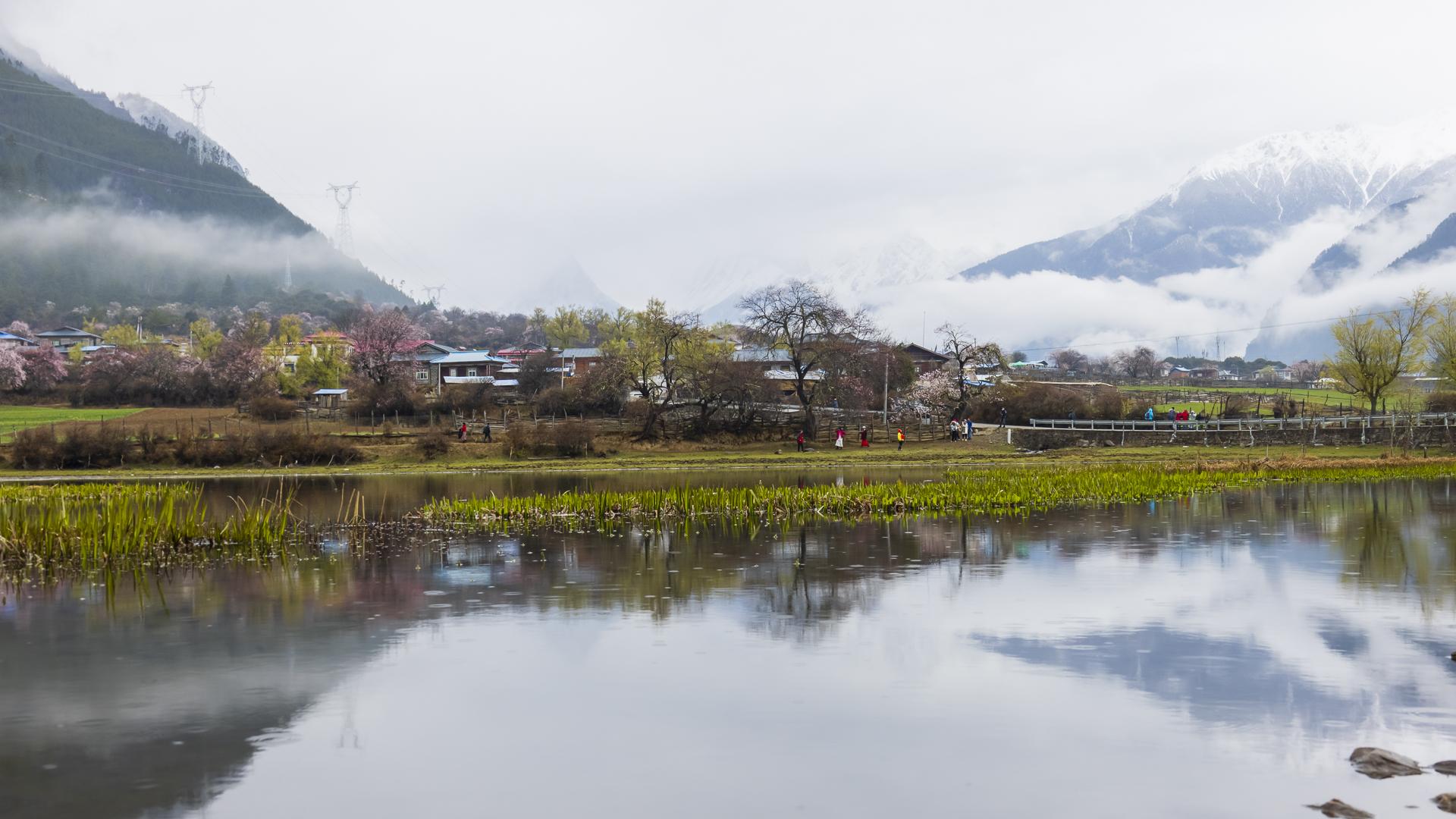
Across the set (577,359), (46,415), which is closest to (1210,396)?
(577,359)

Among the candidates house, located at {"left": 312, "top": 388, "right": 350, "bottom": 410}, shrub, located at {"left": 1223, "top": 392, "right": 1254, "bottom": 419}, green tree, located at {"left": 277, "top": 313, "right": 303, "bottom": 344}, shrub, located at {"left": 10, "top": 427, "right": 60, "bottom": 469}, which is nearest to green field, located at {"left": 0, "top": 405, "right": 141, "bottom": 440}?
house, located at {"left": 312, "top": 388, "right": 350, "bottom": 410}

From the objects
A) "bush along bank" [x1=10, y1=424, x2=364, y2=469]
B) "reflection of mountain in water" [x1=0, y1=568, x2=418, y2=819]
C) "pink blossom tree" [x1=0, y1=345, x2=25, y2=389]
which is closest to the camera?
"reflection of mountain in water" [x1=0, y1=568, x2=418, y2=819]

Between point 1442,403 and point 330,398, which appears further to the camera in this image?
point 330,398

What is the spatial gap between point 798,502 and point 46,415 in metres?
88.7

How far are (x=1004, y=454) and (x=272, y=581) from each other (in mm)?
54981

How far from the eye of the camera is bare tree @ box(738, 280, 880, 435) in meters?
87.6

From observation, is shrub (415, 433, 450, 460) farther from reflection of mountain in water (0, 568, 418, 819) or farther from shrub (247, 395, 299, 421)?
reflection of mountain in water (0, 568, 418, 819)

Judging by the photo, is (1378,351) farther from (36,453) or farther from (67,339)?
(67,339)

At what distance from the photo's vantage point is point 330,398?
112m

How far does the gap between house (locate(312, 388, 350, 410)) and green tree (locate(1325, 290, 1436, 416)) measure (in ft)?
263

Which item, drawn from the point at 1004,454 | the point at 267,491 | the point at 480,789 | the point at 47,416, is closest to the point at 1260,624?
the point at 480,789

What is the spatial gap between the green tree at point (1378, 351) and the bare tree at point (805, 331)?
3501 cm

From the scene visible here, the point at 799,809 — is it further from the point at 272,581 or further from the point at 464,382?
the point at 464,382

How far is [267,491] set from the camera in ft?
172
